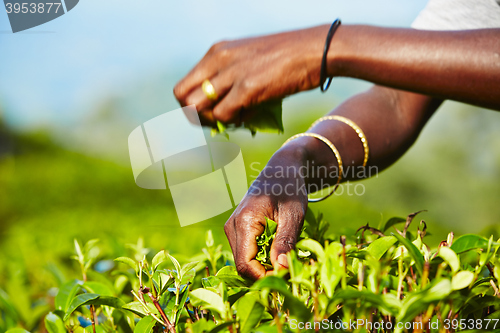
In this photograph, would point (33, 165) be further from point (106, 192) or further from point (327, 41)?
point (327, 41)

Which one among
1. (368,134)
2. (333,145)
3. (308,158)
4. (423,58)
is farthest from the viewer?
(368,134)

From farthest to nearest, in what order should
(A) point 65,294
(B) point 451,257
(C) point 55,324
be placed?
1. (A) point 65,294
2. (C) point 55,324
3. (B) point 451,257

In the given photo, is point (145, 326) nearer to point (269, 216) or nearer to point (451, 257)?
point (269, 216)

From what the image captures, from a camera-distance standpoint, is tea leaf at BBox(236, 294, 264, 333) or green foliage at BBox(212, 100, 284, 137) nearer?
tea leaf at BBox(236, 294, 264, 333)

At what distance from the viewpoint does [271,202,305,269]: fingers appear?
3.09 ft

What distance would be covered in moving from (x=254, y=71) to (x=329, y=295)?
0.51 metres

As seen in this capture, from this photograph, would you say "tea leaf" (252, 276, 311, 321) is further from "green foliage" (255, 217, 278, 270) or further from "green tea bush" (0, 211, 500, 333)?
"green foliage" (255, 217, 278, 270)

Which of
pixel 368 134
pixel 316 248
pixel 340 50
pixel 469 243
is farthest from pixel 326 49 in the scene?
pixel 368 134

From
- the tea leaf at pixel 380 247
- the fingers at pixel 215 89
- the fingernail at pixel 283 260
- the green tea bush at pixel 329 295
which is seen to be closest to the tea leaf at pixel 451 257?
the green tea bush at pixel 329 295

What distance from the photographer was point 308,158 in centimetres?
145

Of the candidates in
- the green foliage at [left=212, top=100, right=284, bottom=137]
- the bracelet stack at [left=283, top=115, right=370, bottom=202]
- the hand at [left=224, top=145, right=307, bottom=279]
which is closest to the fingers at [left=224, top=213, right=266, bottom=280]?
the hand at [left=224, top=145, right=307, bottom=279]

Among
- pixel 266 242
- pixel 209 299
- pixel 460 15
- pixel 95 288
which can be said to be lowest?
pixel 95 288

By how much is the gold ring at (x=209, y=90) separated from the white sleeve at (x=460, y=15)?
1234 millimetres

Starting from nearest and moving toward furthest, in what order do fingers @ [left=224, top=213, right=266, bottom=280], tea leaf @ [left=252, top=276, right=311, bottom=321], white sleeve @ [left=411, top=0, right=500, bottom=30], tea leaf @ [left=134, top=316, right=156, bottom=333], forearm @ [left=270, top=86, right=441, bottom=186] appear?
tea leaf @ [left=252, top=276, right=311, bottom=321]
tea leaf @ [left=134, top=316, right=156, bottom=333]
fingers @ [left=224, top=213, right=266, bottom=280]
forearm @ [left=270, top=86, right=441, bottom=186]
white sleeve @ [left=411, top=0, right=500, bottom=30]
